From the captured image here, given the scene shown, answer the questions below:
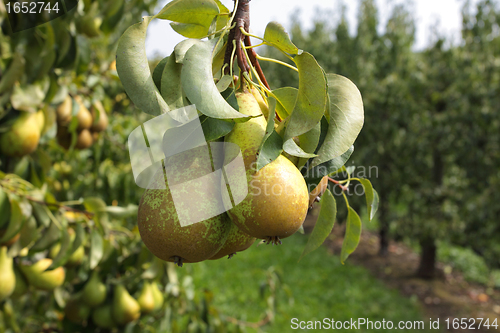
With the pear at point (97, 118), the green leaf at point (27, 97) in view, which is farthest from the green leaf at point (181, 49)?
the pear at point (97, 118)

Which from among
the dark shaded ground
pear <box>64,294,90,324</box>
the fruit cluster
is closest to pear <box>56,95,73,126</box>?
the fruit cluster

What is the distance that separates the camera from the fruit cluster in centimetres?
175

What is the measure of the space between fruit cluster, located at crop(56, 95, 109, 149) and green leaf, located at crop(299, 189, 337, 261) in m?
1.44

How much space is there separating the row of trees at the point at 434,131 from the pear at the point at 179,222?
4.01 metres

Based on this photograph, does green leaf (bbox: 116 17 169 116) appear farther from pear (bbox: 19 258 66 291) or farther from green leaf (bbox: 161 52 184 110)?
pear (bbox: 19 258 66 291)

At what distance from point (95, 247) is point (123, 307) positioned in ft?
1.57

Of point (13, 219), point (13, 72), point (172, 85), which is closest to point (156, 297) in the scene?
point (13, 219)

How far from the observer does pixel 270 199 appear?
49 centimetres

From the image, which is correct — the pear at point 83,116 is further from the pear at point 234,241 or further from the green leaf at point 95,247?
the pear at point 234,241

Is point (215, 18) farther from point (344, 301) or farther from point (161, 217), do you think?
point (344, 301)

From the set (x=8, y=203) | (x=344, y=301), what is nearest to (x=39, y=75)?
(x=8, y=203)

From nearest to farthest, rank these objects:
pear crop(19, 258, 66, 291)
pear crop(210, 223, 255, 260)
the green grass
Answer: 1. pear crop(210, 223, 255, 260)
2. pear crop(19, 258, 66, 291)
3. the green grass

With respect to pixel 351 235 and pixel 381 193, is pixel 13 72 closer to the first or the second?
pixel 351 235

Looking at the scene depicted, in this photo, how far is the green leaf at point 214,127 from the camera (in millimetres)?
487
